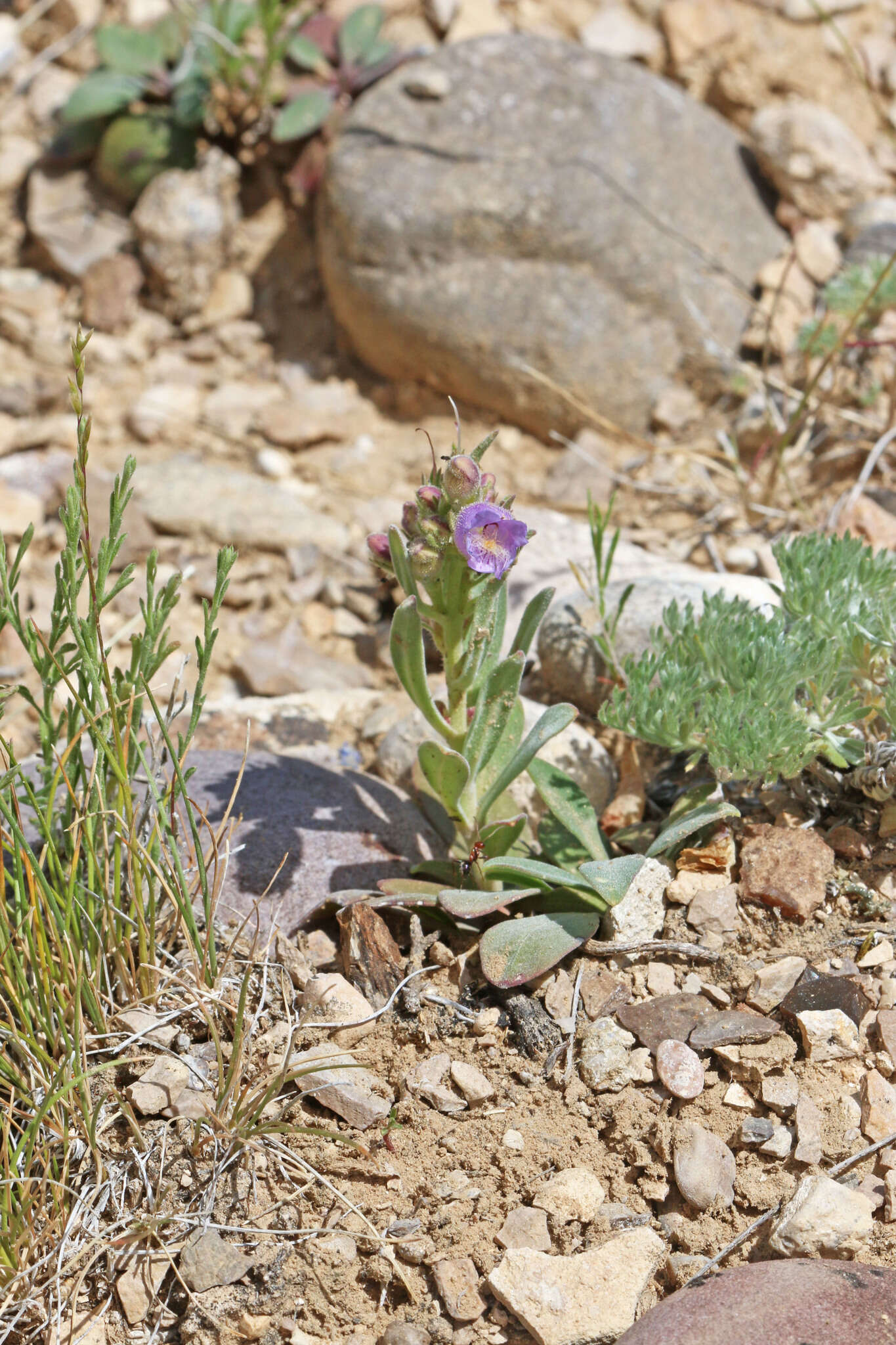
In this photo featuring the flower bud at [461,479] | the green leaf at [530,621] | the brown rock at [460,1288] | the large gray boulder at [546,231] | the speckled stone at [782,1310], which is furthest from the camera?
the large gray boulder at [546,231]

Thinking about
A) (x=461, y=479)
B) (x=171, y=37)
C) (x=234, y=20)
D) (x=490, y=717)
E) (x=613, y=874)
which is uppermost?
(x=234, y=20)

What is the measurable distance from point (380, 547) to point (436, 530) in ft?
0.84

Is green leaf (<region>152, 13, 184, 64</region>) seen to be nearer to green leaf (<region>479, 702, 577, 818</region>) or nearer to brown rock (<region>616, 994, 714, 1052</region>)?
green leaf (<region>479, 702, 577, 818</region>)

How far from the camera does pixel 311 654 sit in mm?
3943

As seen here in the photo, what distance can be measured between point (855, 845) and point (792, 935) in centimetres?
28

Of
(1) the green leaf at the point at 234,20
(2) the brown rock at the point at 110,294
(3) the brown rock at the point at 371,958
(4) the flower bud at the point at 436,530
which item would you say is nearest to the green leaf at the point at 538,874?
(3) the brown rock at the point at 371,958

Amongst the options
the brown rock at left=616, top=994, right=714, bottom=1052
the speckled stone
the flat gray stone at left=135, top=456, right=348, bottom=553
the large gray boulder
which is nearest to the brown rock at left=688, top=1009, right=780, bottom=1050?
the brown rock at left=616, top=994, right=714, bottom=1052

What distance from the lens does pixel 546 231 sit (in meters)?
4.84

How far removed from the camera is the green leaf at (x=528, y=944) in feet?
7.32

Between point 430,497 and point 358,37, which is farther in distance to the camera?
point 358,37

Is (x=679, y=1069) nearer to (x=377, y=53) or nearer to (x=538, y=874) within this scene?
(x=538, y=874)

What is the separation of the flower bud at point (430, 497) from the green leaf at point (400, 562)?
10 cm

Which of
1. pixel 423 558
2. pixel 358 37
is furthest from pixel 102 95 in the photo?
pixel 423 558

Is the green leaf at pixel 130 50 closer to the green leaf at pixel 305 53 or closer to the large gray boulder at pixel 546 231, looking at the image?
the green leaf at pixel 305 53
